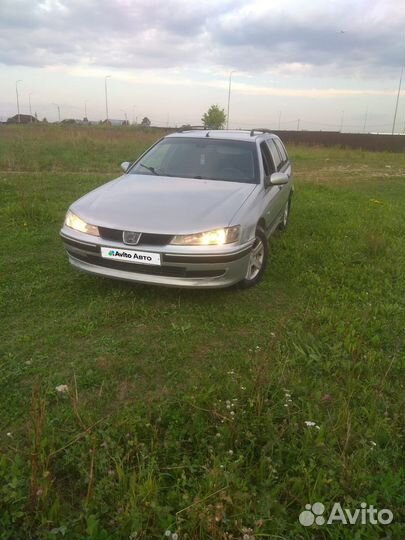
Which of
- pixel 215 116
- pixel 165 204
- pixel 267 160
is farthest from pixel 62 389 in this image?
pixel 215 116

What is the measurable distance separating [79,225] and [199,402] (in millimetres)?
2076

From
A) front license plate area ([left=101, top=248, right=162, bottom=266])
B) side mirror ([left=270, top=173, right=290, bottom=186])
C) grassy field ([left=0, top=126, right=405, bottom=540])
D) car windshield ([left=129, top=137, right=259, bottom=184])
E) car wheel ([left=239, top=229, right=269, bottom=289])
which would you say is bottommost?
grassy field ([left=0, top=126, right=405, bottom=540])

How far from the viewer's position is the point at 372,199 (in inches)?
380

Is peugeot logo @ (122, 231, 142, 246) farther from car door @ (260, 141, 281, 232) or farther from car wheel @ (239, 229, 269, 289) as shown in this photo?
car door @ (260, 141, 281, 232)

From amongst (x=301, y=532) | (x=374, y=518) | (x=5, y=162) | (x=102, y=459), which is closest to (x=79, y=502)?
(x=102, y=459)

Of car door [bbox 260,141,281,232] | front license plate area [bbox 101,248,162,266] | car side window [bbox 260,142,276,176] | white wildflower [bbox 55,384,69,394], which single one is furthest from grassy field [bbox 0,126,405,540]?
car side window [bbox 260,142,276,176]

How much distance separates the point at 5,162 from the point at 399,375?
13.6 m

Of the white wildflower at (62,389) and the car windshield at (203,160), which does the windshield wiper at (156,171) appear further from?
the white wildflower at (62,389)

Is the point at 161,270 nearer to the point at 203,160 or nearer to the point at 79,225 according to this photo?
the point at 79,225

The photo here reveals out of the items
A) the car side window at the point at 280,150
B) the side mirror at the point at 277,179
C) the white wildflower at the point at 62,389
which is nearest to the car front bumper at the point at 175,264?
the side mirror at the point at 277,179

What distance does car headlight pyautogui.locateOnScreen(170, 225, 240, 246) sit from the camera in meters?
3.38

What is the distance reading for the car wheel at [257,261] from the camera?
4.02 meters

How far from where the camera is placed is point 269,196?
4625mm

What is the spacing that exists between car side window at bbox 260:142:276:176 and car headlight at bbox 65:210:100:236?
84.5 inches
